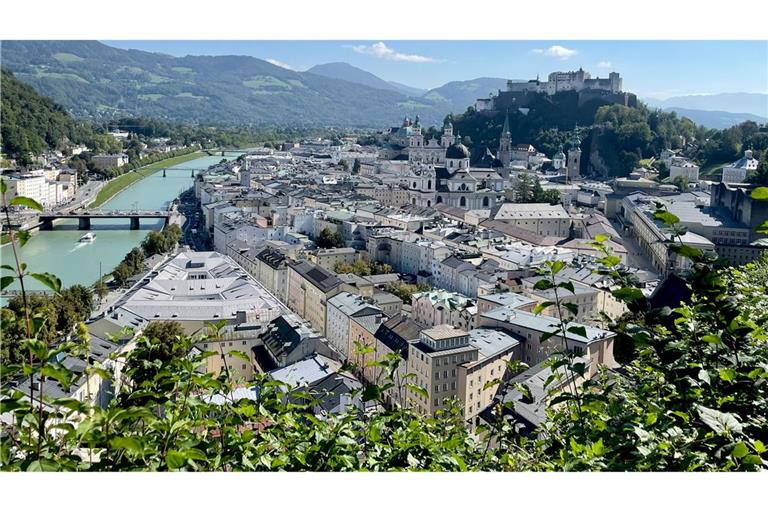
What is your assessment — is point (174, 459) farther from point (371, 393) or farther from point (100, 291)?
point (100, 291)

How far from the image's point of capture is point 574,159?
18.4 meters

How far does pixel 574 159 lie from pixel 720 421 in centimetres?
1838

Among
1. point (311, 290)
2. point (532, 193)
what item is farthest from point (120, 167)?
point (311, 290)

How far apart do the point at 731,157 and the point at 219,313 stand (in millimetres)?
13952

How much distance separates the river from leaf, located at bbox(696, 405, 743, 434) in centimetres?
627

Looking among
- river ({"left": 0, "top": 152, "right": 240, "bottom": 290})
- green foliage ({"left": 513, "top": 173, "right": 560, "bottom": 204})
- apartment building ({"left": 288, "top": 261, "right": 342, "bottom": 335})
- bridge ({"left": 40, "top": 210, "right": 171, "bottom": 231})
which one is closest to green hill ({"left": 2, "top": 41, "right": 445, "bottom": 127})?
river ({"left": 0, "top": 152, "right": 240, "bottom": 290})

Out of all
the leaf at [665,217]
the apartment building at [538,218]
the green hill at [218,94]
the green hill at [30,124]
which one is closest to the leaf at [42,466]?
the leaf at [665,217]

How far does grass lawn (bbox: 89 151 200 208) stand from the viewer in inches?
677

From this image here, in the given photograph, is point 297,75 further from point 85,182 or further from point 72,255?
point 72,255

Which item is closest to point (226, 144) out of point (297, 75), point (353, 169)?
point (353, 169)

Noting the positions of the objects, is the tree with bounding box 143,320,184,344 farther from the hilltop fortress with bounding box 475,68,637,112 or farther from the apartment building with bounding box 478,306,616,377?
the hilltop fortress with bounding box 475,68,637,112

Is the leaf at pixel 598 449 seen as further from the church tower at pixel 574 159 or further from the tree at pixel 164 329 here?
the church tower at pixel 574 159

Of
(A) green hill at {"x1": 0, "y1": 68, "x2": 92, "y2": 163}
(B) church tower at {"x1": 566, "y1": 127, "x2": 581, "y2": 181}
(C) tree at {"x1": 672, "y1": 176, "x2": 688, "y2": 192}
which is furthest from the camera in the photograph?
(B) church tower at {"x1": 566, "y1": 127, "x2": 581, "y2": 181}

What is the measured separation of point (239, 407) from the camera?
34.7 inches
